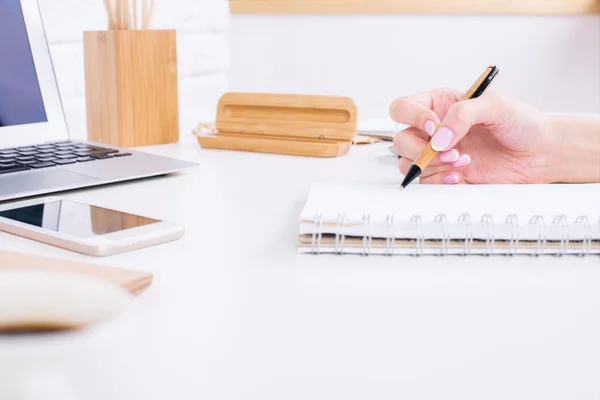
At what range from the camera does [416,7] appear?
222 cm

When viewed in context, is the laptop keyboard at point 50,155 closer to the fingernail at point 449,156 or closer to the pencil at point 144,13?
the pencil at point 144,13

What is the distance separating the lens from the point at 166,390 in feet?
1.12

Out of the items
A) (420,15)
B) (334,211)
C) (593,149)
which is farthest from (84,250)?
(420,15)

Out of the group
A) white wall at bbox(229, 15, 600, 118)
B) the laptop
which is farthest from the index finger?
white wall at bbox(229, 15, 600, 118)

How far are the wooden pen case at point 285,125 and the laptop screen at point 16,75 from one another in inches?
10.5

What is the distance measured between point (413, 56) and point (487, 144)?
1462mm

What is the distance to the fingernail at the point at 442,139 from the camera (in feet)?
2.45

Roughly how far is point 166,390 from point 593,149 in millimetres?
673

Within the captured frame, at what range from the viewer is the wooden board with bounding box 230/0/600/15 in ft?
6.95

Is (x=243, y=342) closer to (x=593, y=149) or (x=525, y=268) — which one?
(x=525, y=268)

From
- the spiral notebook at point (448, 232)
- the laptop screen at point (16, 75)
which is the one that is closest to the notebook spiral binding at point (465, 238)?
the spiral notebook at point (448, 232)

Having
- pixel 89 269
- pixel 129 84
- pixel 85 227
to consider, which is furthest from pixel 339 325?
pixel 129 84

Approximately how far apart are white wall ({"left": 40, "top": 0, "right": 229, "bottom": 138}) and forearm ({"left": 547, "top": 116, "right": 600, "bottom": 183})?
2.23ft

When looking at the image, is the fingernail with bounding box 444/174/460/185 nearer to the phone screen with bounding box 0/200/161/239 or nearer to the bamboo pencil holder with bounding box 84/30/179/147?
the phone screen with bounding box 0/200/161/239
